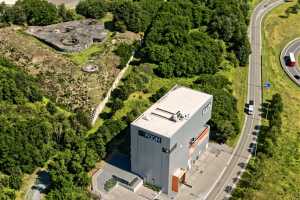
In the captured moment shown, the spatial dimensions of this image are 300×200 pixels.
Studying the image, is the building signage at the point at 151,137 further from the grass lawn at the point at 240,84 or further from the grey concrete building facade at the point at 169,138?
the grass lawn at the point at 240,84

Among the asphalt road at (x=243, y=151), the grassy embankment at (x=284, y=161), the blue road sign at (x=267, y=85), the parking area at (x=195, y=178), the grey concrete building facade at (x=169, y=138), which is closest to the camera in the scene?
the grey concrete building facade at (x=169, y=138)

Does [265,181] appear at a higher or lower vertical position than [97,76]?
lower

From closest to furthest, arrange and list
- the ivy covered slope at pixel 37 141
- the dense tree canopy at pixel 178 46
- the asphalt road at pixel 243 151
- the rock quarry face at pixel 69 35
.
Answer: the ivy covered slope at pixel 37 141
the asphalt road at pixel 243 151
the dense tree canopy at pixel 178 46
the rock quarry face at pixel 69 35

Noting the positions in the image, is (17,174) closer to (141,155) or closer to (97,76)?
(141,155)

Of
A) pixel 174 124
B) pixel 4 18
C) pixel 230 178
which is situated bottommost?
pixel 230 178

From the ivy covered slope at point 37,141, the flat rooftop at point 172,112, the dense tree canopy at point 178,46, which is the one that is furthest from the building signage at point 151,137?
the dense tree canopy at point 178,46

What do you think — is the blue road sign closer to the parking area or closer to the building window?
the parking area

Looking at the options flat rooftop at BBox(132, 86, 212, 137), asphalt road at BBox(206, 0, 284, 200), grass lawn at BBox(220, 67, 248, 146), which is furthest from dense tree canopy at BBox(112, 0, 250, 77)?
flat rooftop at BBox(132, 86, 212, 137)

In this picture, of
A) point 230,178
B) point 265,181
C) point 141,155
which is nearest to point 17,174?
point 141,155
